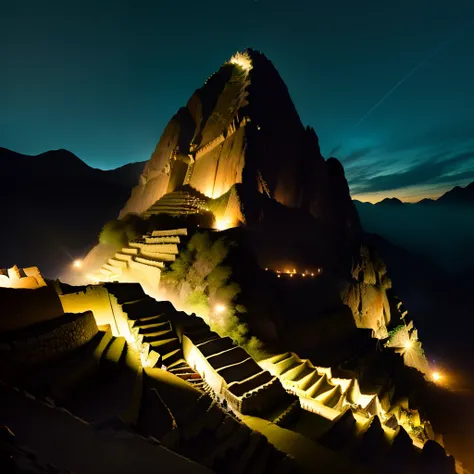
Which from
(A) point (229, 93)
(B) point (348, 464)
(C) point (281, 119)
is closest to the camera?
(B) point (348, 464)

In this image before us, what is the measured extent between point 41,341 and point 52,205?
191 ft

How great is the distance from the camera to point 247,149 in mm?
30250

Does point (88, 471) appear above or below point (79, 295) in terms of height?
below

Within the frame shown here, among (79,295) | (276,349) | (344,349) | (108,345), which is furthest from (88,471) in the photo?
(344,349)

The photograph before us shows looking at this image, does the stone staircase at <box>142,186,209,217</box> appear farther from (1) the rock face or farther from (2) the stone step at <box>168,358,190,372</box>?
(2) the stone step at <box>168,358,190,372</box>

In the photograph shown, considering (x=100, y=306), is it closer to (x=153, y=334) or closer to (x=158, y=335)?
(x=153, y=334)

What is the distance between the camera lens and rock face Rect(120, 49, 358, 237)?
31.4 meters

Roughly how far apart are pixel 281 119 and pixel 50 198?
166ft

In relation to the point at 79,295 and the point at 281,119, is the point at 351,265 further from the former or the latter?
the point at 79,295

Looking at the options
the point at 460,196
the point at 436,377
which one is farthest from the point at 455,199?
the point at 436,377

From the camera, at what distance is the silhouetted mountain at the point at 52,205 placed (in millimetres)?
44438

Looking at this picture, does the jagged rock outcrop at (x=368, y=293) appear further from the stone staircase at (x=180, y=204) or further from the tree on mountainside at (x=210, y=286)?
the stone staircase at (x=180, y=204)

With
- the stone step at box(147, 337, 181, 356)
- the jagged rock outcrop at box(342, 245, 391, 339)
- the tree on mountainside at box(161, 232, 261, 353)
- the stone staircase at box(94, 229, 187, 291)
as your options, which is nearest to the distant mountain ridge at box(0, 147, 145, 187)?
the stone staircase at box(94, 229, 187, 291)

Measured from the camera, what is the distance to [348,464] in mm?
7340
